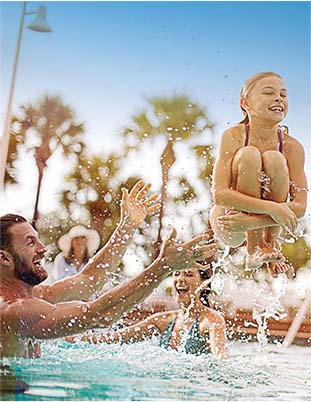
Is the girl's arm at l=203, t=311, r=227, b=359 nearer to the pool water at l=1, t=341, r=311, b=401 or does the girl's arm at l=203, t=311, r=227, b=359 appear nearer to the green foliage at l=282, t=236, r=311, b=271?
the pool water at l=1, t=341, r=311, b=401

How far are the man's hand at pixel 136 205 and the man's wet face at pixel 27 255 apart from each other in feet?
0.73

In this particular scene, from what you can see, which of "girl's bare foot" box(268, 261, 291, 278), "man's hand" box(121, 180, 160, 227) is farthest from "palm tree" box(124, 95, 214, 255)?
"girl's bare foot" box(268, 261, 291, 278)

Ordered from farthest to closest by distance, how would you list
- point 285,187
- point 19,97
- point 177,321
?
point 19,97
point 177,321
point 285,187

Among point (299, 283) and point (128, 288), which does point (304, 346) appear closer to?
point (299, 283)

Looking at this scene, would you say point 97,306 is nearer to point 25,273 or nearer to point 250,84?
point 25,273

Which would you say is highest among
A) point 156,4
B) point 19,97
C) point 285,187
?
point 156,4

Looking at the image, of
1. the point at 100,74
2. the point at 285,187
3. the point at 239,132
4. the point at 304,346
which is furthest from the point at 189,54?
the point at 304,346

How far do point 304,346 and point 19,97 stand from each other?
0.90m

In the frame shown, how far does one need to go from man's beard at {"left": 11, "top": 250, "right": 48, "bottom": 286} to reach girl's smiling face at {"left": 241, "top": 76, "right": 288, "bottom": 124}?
0.51 metres

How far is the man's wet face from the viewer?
1411mm

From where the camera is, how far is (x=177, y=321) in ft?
5.27

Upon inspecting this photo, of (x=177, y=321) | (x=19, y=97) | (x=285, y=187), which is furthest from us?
(x=19, y=97)

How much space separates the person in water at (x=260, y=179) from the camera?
1.34 meters

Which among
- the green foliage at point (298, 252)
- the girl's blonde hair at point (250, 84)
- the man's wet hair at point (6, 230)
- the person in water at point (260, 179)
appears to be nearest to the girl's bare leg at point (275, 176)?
the person in water at point (260, 179)
